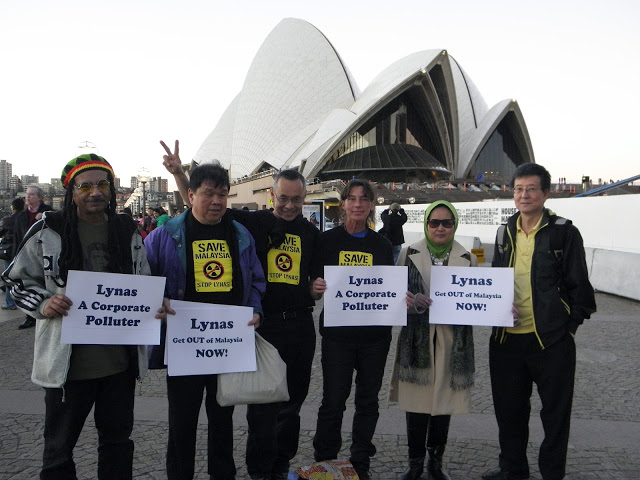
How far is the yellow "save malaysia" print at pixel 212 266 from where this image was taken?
8.31ft

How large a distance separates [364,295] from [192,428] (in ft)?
3.94

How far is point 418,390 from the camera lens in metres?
2.83

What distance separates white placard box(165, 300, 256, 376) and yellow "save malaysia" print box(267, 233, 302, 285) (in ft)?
1.12

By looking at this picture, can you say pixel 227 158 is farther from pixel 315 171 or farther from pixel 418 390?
pixel 418 390

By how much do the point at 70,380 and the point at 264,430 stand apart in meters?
1.04

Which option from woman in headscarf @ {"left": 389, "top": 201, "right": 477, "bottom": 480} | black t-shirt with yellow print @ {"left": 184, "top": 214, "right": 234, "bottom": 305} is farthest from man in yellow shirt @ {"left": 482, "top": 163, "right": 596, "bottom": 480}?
black t-shirt with yellow print @ {"left": 184, "top": 214, "right": 234, "bottom": 305}

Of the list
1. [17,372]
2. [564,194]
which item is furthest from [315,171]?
[17,372]

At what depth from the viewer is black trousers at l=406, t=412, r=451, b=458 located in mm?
2830

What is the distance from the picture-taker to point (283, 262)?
2826mm

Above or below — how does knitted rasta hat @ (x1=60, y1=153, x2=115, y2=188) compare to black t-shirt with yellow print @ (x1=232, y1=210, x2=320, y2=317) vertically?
above

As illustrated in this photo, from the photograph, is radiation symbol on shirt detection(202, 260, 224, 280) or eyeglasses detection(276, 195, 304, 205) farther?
eyeglasses detection(276, 195, 304, 205)

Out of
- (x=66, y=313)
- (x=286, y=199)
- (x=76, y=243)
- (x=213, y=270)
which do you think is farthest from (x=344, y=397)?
(x=76, y=243)

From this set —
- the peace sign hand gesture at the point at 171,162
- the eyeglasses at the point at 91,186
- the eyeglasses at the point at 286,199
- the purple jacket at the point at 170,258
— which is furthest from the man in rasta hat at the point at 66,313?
the eyeglasses at the point at 286,199

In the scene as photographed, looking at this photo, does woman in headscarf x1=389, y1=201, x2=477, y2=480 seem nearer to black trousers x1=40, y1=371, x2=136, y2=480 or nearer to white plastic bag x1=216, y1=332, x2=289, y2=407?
white plastic bag x1=216, y1=332, x2=289, y2=407
